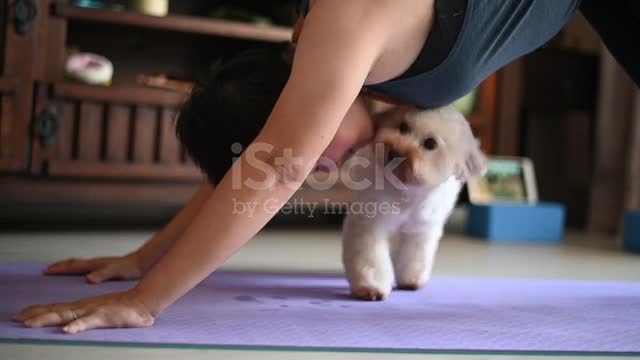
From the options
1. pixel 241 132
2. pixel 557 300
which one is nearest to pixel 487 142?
pixel 557 300

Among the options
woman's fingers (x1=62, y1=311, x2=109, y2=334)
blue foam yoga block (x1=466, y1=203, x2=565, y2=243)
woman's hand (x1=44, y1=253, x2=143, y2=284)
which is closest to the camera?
woman's fingers (x1=62, y1=311, x2=109, y2=334)

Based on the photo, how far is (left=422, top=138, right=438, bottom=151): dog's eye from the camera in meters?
1.11

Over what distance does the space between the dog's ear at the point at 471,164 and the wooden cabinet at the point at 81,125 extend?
0.84 metres

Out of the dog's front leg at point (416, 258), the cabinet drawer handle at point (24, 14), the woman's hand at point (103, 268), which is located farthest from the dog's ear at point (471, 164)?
the cabinet drawer handle at point (24, 14)

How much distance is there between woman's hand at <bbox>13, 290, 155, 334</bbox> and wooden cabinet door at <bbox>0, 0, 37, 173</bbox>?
3.39ft

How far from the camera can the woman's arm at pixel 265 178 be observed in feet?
2.77

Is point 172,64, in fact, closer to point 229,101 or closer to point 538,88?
point 538,88

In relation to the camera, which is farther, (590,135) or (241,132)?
(590,135)

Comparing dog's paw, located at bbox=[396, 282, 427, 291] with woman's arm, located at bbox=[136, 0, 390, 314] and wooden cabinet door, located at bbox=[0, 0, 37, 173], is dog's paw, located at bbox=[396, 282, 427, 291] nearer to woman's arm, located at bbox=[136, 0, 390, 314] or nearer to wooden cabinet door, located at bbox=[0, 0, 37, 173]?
woman's arm, located at bbox=[136, 0, 390, 314]

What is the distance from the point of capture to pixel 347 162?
1.23 m

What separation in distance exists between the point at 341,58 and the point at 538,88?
2.14 meters

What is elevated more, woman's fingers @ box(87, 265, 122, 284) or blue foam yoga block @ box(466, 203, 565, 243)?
woman's fingers @ box(87, 265, 122, 284)

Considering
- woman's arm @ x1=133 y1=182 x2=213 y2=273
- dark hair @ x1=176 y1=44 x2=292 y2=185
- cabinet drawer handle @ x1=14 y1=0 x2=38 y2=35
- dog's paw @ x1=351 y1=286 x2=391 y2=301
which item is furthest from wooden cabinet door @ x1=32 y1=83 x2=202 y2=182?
dog's paw @ x1=351 y1=286 x2=391 y2=301

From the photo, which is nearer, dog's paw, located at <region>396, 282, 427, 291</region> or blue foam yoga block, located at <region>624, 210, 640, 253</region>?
dog's paw, located at <region>396, 282, 427, 291</region>
